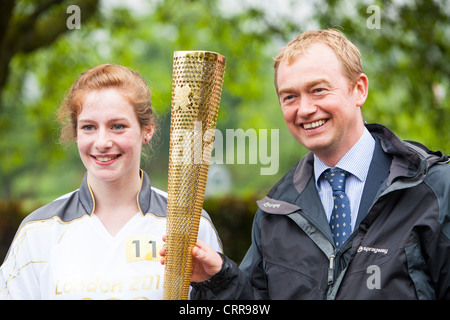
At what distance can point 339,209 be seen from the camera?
268cm

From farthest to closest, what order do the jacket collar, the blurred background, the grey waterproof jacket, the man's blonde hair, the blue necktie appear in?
the blurred background, the jacket collar, the man's blonde hair, the blue necktie, the grey waterproof jacket

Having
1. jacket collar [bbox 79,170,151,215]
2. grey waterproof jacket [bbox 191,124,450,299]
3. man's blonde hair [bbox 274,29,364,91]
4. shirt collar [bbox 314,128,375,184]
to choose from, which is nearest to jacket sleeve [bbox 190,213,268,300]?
grey waterproof jacket [bbox 191,124,450,299]

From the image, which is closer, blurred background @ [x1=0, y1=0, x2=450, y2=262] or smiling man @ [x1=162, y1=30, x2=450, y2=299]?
smiling man @ [x1=162, y1=30, x2=450, y2=299]

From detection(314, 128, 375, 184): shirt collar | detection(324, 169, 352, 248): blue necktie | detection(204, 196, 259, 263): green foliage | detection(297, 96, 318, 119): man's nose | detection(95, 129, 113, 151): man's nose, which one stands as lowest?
detection(204, 196, 259, 263): green foliage

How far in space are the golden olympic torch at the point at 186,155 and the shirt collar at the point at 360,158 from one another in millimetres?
687

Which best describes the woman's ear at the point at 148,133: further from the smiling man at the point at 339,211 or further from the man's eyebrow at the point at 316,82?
the man's eyebrow at the point at 316,82

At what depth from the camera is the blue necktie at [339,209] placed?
262 cm

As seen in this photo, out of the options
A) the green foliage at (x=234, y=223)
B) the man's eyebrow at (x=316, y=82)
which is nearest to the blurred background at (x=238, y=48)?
the green foliage at (x=234, y=223)

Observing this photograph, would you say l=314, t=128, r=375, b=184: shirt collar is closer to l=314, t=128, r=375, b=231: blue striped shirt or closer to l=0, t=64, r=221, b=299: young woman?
l=314, t=128, r=375, b=231: blue striped shirt

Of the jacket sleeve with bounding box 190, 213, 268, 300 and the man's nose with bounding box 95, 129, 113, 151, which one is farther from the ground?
the man's nose with bounding box 95, 129, 113, 151

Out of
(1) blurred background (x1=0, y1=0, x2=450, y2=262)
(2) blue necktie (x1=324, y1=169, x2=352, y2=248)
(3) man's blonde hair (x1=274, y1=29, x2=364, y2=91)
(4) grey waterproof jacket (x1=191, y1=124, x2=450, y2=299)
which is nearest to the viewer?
(4) grey waterproof jacket (x1=191, y1=124, x2=450, y2=299)

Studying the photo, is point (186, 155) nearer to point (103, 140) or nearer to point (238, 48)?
point (103, 140)

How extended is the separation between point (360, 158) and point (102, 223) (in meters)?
1.32

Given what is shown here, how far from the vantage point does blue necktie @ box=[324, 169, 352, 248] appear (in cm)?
262
